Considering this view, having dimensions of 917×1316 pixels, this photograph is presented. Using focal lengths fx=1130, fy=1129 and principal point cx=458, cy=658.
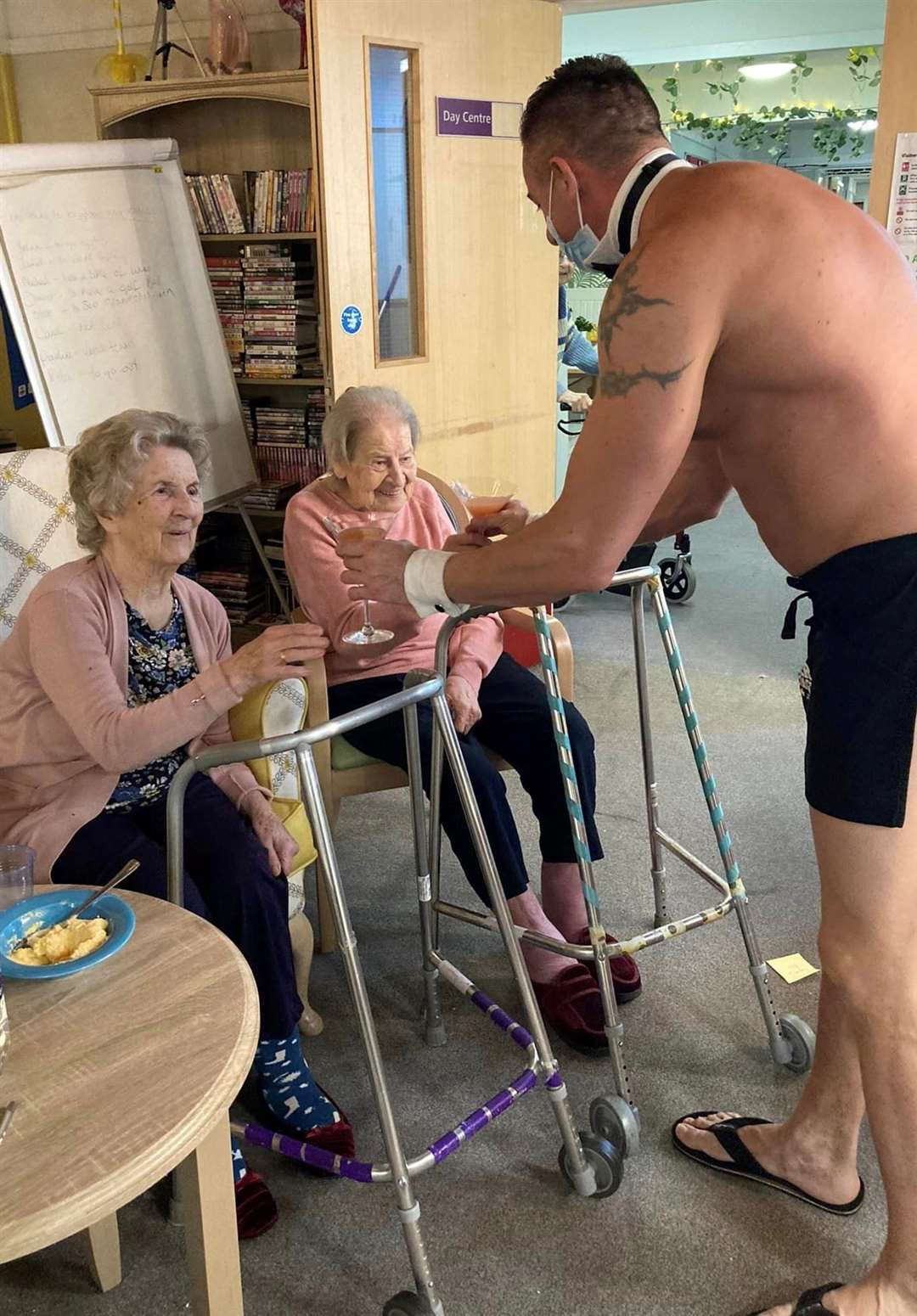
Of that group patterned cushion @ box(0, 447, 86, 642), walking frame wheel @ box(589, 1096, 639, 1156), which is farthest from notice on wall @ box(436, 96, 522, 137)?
walking frame wheel @ box(589, 1096, 639, 1156)

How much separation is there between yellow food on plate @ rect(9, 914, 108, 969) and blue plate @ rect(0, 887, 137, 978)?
0.04ft

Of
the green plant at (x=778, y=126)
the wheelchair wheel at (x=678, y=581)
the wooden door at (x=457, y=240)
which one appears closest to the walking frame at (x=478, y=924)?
the wooden door at (x=457, y=240)

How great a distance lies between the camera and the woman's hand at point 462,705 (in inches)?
85.0

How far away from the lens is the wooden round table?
98cm

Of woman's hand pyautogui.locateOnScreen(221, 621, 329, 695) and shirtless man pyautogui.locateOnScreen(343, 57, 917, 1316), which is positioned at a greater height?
shirtless man pyautogui.locateOnScreen(343, 57, 917, 1316)

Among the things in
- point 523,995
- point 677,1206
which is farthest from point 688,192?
point 677,1206

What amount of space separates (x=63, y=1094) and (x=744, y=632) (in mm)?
3689

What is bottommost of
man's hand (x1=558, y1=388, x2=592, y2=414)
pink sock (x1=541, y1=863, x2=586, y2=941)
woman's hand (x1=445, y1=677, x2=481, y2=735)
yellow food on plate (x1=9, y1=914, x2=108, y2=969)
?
pink sock (x1=541, y1=863, x2=586, y2=941)

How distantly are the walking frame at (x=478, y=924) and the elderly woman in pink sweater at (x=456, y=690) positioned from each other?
0.16 meters

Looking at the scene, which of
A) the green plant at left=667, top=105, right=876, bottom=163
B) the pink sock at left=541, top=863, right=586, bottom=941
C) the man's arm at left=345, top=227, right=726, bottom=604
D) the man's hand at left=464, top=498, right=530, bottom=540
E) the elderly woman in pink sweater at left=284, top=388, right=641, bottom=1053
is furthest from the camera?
the green plant at left=667, top=105, right=876, bottom=163

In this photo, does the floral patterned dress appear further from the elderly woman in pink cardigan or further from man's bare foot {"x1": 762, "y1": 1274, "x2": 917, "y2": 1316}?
man's bare foot {"x1": 762, "y1": 1274, "x2": 917, "y2": 1316}

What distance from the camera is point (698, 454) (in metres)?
1.77

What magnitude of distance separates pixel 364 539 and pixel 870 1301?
1.29 metres

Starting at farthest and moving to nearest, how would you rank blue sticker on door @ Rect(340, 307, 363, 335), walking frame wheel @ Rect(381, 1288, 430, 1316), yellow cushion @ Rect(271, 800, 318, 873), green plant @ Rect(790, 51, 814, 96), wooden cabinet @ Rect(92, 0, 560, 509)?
green plant @ Rect(790, 51, 814, 96) < blue sticker on door @ Rect(340, 307, 363, 335) < wooden cabinet @ Rect(92, 0, 560, 509) < yellow cushion @ Rect(271, 800, 318, 873) < walking frame wheel @ Rect(381, 1288, 430, 1316)
